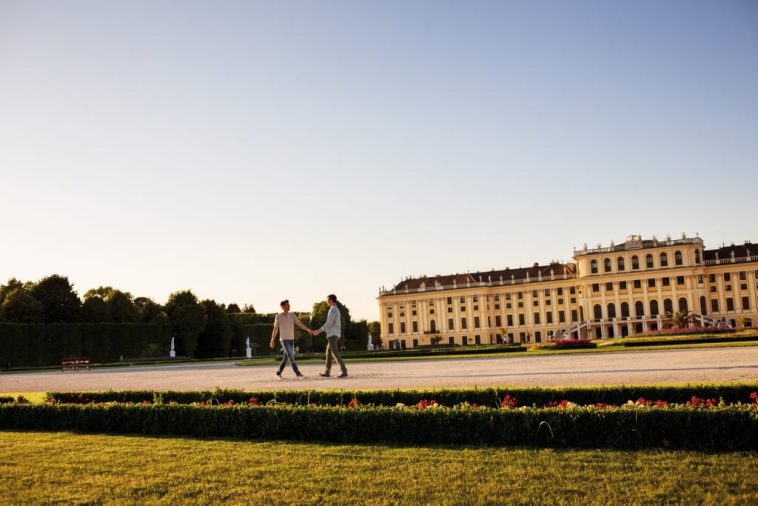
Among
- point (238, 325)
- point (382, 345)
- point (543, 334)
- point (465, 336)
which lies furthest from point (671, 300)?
point (238, 325)

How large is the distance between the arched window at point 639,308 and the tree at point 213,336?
47.2 metres

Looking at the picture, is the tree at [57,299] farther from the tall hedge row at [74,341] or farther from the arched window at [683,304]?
the arched window at [683,304]

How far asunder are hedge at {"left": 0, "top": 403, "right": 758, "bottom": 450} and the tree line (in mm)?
41573

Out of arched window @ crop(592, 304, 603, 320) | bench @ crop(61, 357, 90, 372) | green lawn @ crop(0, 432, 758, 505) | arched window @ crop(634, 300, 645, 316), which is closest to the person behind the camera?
green lawn @ crop(0, 432, 758, 505)

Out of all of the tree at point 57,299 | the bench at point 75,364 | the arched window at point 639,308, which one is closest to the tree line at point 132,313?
the tree at point 57,299

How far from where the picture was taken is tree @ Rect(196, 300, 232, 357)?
59.3 metres

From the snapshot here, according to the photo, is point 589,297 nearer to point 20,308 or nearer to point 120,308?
point 120,308

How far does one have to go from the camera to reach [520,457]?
20.5 feet

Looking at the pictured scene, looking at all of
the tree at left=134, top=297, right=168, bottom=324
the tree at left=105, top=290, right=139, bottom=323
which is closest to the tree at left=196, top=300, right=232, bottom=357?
the tree at left=134, top=297, right=168, bottom=324

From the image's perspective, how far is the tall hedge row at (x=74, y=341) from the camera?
42.8m

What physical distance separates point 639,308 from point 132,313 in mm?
55669

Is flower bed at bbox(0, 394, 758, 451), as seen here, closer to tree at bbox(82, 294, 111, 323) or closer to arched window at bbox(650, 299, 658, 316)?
tree at bbox(82, 294, 111, 323)

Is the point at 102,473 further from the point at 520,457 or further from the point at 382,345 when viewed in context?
the point at 382,345

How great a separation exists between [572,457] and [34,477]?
188 inches
